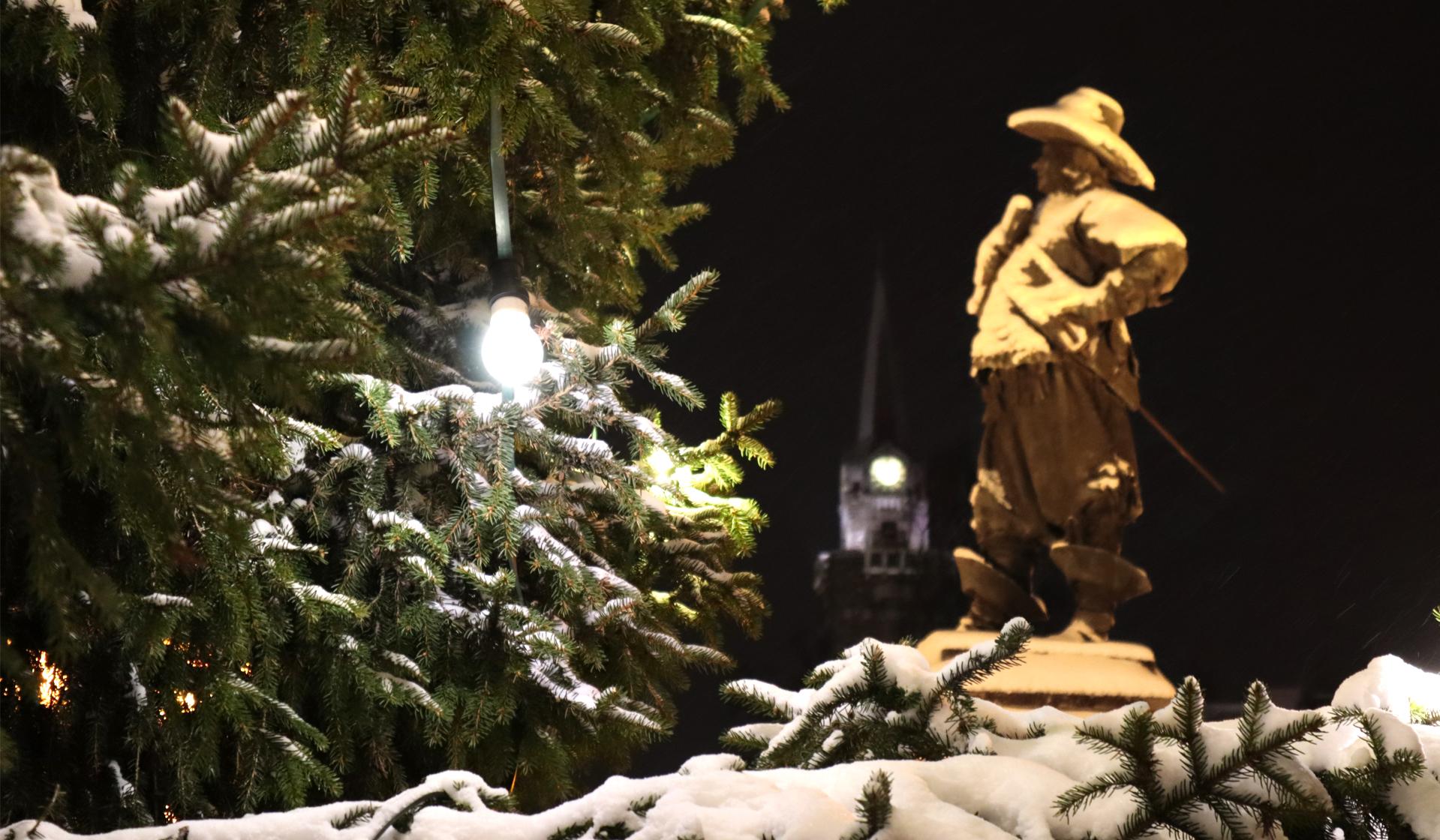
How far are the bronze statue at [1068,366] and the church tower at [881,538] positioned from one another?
27.5 metres

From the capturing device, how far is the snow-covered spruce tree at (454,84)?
Result: 2.11m

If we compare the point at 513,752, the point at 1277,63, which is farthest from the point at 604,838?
the point at 1277,63

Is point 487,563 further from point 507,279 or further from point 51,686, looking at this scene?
point 51,686

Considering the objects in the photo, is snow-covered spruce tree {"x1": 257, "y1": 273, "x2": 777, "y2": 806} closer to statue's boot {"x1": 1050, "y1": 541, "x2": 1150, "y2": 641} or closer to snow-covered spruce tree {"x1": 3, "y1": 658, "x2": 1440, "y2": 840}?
snow-covered spruce tree {"x1": 3, "y1": 658, "x2": 1440, "y2": 840}

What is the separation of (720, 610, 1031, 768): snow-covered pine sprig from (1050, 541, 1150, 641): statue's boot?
4.48 metres

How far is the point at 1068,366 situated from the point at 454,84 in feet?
14.1

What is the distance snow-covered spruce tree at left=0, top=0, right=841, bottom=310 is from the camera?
2109 millimetres

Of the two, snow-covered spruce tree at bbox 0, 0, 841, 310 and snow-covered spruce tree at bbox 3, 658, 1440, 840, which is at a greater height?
snow-covered spruce tree at bbox 0, 0, 841, 310

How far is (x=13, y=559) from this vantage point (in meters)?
1.84

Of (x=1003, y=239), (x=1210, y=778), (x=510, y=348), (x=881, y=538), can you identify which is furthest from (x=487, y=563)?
(x=881, y=538)

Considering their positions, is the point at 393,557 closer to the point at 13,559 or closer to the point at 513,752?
the point at 513,752

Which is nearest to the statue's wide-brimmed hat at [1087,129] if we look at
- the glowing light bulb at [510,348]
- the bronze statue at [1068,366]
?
the bronze statue at [1068,366]

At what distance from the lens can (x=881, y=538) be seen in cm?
4034

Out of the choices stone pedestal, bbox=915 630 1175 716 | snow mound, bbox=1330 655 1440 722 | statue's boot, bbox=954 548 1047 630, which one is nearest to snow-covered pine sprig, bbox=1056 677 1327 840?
snow mound, bbox=1330 655 1440 722
